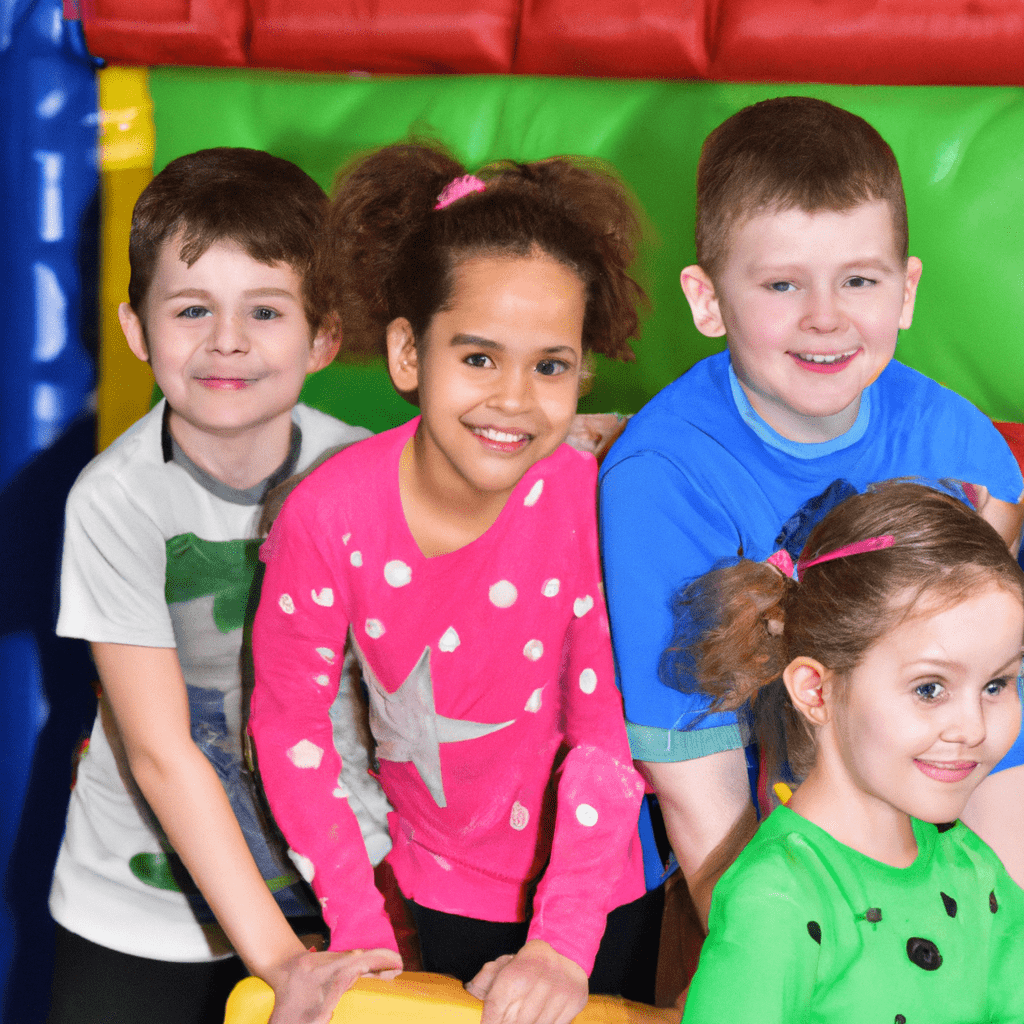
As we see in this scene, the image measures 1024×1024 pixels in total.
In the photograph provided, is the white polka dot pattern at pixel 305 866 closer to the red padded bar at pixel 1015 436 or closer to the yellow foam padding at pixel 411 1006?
the yellow foam padding at pixel 411 1006

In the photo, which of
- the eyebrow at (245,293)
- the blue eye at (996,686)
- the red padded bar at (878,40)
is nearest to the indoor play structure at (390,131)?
the red padded bar at (878,40)

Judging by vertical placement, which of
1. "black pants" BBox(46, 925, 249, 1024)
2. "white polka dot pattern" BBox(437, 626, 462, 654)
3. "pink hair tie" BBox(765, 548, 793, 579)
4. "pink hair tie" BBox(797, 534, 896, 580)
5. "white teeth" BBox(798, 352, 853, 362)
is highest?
"white teeth" BBox(798, 352, 853, 362)

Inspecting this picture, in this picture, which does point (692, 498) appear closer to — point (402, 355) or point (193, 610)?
point (402, 355)

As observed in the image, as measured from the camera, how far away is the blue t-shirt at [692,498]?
2.52 feet

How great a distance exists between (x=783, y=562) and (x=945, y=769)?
15cm

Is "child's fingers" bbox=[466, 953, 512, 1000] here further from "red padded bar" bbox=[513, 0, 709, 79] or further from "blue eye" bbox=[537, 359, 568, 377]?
"red padded bar" bbox=[513, 0, 709, 79]

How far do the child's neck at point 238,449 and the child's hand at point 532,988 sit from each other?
358mm

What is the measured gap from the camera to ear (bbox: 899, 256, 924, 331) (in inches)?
30.2

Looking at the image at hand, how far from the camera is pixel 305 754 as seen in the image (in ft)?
2.66

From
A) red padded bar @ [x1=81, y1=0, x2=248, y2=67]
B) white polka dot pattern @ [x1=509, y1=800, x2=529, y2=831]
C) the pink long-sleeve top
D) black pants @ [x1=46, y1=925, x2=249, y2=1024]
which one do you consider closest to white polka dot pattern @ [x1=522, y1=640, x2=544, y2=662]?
the pink long-sleeve top

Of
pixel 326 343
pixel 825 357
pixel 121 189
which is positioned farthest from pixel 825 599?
pixel 121 189

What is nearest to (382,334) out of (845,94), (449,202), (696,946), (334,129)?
(449,202)

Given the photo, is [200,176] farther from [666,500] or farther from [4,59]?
[666,500]

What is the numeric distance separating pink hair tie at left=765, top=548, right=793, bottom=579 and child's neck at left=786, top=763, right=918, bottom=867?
117 mm
